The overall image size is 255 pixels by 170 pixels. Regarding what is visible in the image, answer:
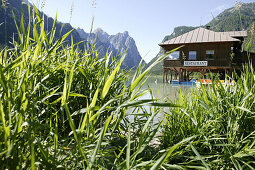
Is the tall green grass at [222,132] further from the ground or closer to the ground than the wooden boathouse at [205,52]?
A: closer to the ground

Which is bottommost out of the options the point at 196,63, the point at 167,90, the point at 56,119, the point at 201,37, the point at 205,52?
the point at 167,90

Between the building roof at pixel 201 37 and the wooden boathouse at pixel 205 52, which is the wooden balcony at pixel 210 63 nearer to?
the wooden boathouse at pixel 205 52

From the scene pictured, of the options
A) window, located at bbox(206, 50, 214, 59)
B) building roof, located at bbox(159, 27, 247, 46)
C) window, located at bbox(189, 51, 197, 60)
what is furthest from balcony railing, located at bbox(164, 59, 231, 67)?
building roof, located at bbox(159, 27, 247, 46)

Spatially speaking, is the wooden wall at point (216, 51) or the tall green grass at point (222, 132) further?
the wooden wall at point (216, 51)

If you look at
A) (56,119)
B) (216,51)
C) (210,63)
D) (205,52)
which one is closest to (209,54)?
(205,52)

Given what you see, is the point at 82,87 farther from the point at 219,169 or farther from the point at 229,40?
the point at 229,40

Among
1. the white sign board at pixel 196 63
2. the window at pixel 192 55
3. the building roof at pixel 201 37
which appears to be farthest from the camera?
the window at pixel 192 55

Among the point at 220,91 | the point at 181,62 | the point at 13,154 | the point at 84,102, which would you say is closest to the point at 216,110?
the point at 220,91

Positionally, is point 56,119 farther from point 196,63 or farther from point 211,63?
point 211,63

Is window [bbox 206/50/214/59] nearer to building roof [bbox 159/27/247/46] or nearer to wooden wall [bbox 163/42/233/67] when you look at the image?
wooden wall [bbox 163/42/233/67]

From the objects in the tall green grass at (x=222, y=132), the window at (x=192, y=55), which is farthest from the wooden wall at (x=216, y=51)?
the tall green grass at (x=222, y=132)

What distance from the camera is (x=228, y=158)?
2.98ft

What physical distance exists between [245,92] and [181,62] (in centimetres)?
1719

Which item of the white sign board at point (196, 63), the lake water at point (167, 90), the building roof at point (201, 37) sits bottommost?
the lake water at point (167, 90)
